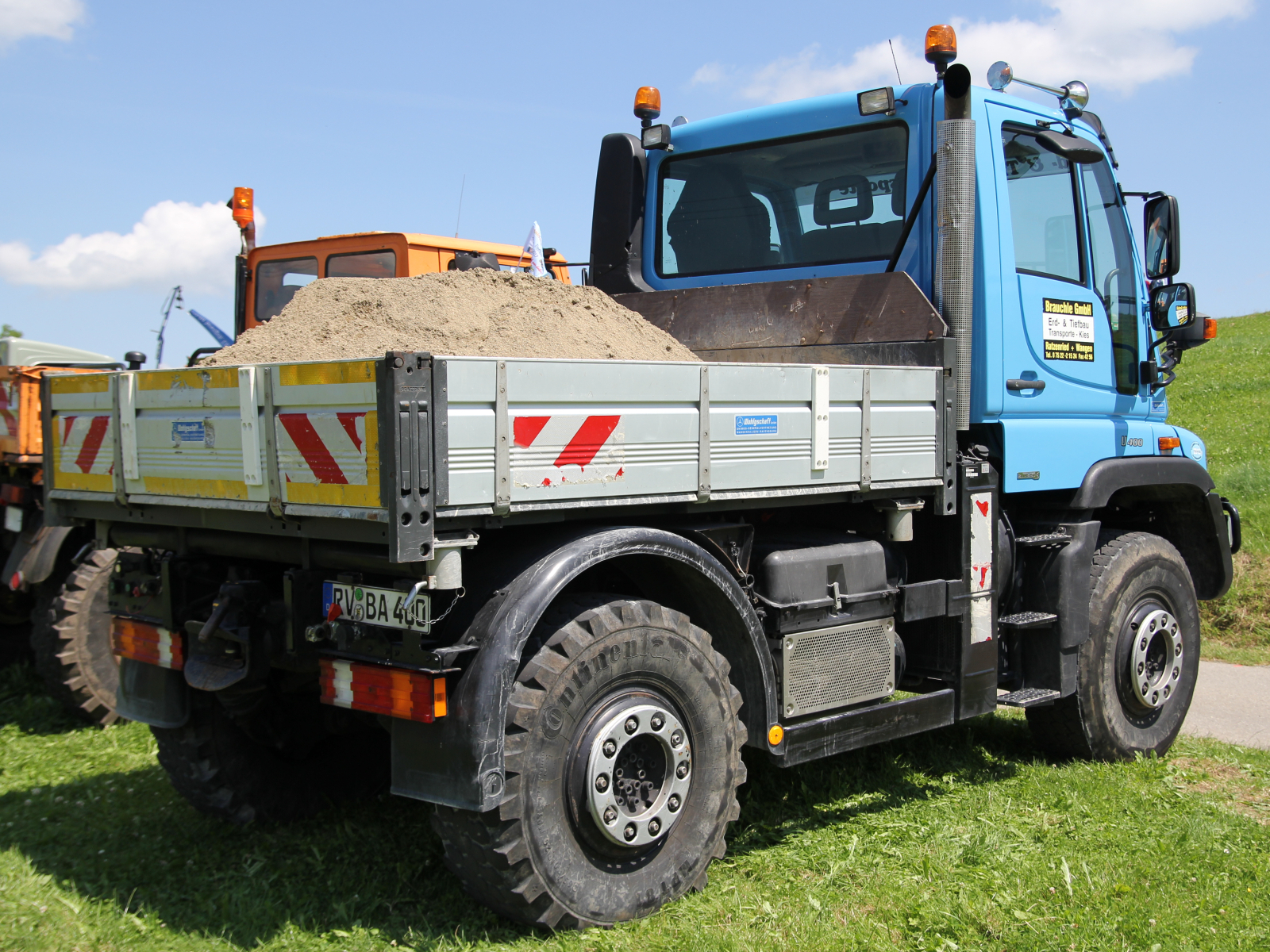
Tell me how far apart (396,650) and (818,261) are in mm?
3208

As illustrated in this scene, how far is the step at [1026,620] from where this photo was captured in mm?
5364

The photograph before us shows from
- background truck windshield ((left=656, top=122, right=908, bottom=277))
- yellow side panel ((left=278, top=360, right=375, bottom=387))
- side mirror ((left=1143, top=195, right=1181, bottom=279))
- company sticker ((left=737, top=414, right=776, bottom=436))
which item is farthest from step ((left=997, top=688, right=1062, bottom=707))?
yellow side panel ((left=278, top=360, right=375, bottom=387))

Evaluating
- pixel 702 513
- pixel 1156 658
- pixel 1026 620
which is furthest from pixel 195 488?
pixel 1156 658

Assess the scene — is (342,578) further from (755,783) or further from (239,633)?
(755,783)

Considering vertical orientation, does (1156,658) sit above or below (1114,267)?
below

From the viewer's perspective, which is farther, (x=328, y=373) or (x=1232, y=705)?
(x=1232, y=705)

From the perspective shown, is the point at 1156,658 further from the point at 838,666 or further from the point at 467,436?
the point at 467,436

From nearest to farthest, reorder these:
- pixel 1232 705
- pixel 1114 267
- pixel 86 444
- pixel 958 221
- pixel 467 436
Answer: pixel 467 436
pixel 86 444
pixel 958 221
pixel 1114 267
pixel 1232 705

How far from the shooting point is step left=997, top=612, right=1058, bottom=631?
17.6 feet

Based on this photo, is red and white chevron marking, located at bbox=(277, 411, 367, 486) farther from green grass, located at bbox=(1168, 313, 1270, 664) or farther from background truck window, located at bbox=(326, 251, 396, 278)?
green grass, located at bbox=(1168, 313, 1270, 664)

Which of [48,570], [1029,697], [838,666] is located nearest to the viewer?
[838,666]

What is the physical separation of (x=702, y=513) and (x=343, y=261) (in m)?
7.47

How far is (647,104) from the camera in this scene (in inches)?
254

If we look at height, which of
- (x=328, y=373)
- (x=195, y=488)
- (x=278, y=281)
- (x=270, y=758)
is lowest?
(x=270, y=758)
